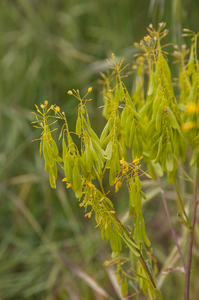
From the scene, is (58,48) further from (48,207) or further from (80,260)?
(80,260)

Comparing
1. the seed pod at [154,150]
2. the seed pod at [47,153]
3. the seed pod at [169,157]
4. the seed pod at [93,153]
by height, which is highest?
the seed pod at [47,153]

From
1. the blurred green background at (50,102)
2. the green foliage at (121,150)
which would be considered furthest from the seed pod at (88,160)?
the blurred green background at (50,102)

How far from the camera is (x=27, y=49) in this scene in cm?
95

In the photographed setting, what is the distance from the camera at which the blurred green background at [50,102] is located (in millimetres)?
866

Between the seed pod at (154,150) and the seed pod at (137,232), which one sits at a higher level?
the seed pod at (154,150)

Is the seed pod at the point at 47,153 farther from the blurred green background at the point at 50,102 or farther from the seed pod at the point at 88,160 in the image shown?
the blurred green background at the point at 50,102

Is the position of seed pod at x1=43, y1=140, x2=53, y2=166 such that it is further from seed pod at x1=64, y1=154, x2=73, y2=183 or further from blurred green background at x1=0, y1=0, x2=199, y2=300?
blurred green background at x1=0, y1=0, x2=199, y2=300

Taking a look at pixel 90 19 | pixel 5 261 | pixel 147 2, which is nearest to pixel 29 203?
pixel 5 261

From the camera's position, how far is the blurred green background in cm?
87

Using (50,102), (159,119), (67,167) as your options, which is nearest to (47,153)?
(67,167)

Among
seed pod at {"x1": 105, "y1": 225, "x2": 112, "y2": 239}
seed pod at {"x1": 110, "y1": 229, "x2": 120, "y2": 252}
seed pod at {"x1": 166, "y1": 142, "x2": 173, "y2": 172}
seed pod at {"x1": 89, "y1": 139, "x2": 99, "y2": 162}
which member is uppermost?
seed pod at {"x1": 89, "y1": 139, "x2": 99, "y2": 162}

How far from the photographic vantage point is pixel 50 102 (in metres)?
0.93

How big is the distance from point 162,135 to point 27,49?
0.82 metres

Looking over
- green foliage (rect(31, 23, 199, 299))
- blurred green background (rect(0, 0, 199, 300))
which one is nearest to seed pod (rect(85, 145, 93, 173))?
green foliage (rect(31, 23, 199, 299))
